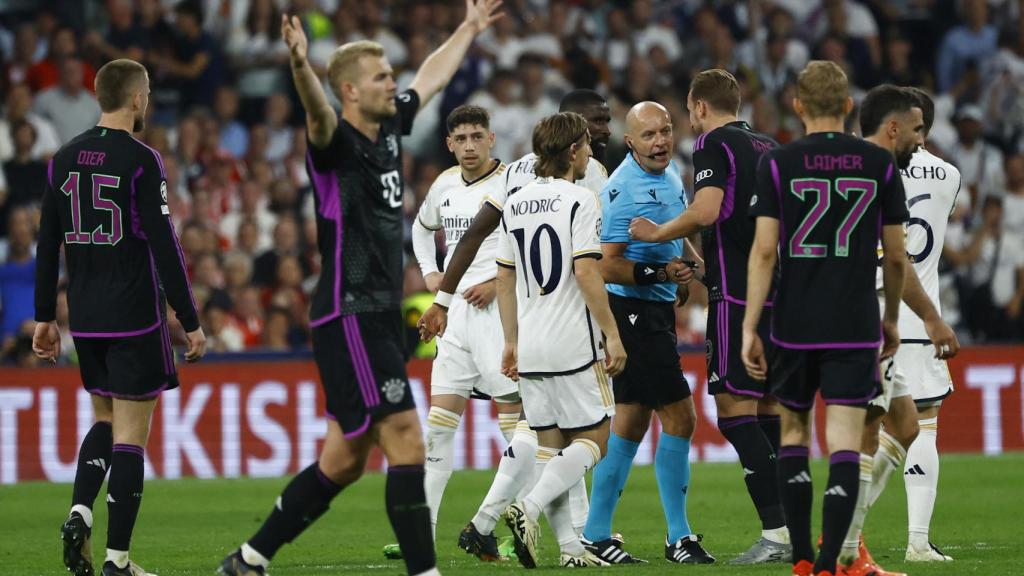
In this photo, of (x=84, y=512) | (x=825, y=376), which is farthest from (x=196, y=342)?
(x=825, y=376)

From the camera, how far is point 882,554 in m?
9.16

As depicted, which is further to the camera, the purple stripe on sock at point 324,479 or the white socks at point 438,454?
the white socks at point 438,454

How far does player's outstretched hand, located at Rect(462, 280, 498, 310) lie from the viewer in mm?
10039

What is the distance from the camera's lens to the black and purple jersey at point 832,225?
698 cm

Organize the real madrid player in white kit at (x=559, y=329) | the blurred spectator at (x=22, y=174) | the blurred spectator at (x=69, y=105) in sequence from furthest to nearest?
the blurred spectator at (x=69, y=105), the blurred spectator at (x=22, y=174), the real madrid player in white kit at (x=559, y=329)

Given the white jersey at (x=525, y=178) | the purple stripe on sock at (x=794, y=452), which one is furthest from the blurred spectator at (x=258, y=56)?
the purple stripe on sock at (x=794, y=452)

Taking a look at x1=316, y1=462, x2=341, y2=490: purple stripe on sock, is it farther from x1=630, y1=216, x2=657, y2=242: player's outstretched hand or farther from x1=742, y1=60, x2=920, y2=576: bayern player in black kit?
x1=630, y1=216, x2=657, y2=242: player's outstretched hand

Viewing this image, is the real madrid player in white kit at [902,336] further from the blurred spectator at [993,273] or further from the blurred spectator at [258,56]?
the blurred spectator at [258,56]

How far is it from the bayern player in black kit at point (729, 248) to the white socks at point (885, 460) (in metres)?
0.59

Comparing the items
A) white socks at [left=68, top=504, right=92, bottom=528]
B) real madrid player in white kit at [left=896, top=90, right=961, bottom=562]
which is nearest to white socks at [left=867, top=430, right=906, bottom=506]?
real madrid player in white kit at [left=896, top=90, right=961, bottom=562]

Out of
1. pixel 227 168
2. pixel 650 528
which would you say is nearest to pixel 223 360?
pixel 227 168

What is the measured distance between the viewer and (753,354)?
23.4ft

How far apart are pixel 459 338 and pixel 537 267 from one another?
169 centimetres

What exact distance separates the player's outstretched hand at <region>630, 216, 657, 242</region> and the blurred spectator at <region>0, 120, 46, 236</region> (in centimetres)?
1108
